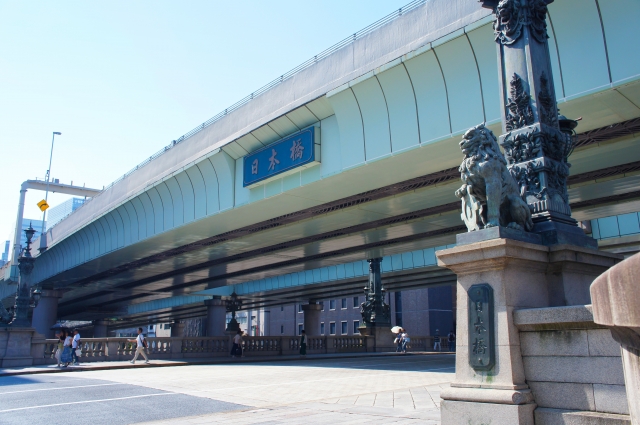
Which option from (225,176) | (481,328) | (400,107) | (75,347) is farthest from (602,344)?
(75,347)

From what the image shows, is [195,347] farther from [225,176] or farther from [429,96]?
[429,96]

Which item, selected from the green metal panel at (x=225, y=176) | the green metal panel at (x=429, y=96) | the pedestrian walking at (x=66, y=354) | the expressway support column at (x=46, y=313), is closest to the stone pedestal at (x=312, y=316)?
the expressway support column at (x=46, y=313)

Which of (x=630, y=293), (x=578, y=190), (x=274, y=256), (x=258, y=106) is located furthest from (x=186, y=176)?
(x=630, y=293)

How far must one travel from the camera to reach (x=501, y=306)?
5809 millimetres

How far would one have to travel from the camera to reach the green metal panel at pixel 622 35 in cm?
1126

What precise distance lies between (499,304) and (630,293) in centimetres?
355

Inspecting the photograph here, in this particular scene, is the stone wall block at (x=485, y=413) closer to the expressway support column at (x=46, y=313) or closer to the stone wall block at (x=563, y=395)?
the stone wall block at (x=563, y=395)

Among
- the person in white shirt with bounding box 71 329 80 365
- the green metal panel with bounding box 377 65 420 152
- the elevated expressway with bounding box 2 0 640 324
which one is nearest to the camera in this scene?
the elevated expressway with bounding box 2 0 640 324

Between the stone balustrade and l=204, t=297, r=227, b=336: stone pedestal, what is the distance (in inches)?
708

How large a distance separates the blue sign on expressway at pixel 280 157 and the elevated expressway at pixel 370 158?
18.3 inches

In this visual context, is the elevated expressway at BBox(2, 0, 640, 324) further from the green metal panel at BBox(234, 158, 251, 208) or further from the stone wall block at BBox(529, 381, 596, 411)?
the stone wall block at BBox(529, 381, 596, 411)

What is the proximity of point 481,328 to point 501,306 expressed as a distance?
0.34m

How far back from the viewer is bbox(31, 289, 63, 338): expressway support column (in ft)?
146

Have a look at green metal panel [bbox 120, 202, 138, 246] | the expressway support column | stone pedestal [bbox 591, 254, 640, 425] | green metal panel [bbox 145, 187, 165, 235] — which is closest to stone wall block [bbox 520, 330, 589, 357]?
stone pedestal [bbox 591, 254, 640, 425]
